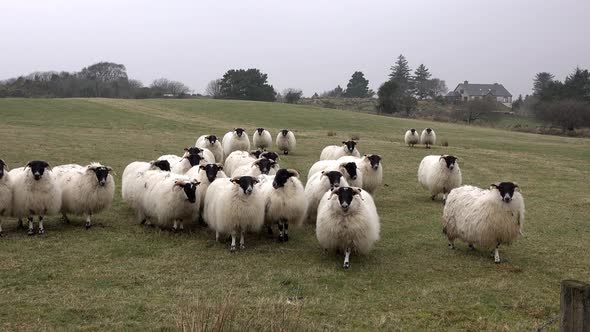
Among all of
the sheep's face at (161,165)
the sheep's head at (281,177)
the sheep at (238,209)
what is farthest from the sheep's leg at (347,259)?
the sheep's face at (161,165)

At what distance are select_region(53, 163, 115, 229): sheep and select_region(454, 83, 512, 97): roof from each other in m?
162

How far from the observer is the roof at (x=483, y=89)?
160375 millimetres

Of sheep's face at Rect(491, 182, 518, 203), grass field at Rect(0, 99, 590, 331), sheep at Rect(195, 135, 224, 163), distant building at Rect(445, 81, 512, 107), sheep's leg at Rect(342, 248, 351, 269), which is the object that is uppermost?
distant building at Rect(445, 81, 512, 107)

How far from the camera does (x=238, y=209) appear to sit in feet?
35.0

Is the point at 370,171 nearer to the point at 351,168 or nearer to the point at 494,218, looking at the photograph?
the point at 351,168

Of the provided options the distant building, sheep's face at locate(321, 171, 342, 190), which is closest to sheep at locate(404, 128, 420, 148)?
sheep's face at locate(321, 171, 342, 190)

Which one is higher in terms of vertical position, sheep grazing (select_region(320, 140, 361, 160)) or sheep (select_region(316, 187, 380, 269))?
sheep grazing (select_region(320, 140, 361, 160))

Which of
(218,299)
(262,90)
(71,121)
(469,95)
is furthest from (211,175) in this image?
(469,95)

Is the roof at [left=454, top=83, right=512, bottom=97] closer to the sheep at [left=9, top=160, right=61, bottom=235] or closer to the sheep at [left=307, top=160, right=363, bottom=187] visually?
the sheep at [left=307, top=160, right=363, bottom=187]

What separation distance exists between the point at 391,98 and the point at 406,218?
79.8 m

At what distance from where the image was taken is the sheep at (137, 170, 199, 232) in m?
11.8

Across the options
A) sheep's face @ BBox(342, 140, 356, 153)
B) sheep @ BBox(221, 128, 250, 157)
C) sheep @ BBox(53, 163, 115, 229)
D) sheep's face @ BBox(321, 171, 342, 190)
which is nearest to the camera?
sheep @ BBox(53, 163, 115, 229)

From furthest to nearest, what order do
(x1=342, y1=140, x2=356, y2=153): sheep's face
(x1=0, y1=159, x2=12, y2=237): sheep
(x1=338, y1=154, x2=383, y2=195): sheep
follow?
(x1=342, y1=140, x2=356, y2=153): sheep's face
(x1=338, y1=154, x2=383, y2=195): sheep
(x1=0, y1=159, x2=12, y2=237): sheep

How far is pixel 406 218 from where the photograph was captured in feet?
47.1
